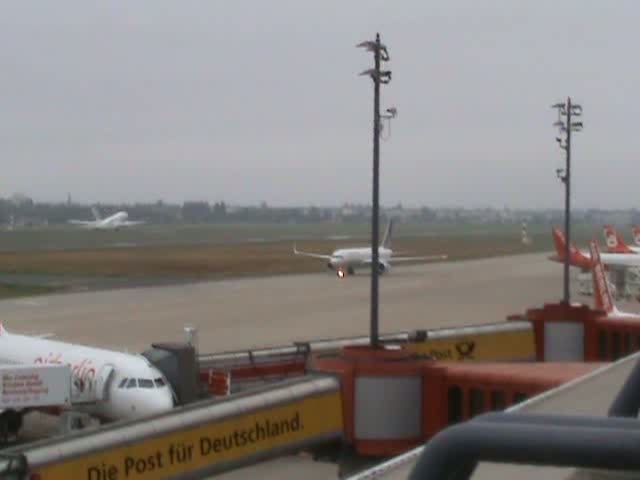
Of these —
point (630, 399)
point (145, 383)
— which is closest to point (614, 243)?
point (145, 383)

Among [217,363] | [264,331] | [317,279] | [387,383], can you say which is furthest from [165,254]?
[387,383]

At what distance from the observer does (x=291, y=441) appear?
19297mm

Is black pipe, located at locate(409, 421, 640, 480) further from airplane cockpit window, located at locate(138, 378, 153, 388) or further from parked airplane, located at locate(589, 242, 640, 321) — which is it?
parked airplane, located at locate(589, 242, 640, 321)

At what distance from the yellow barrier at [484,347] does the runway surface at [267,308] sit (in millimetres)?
16132

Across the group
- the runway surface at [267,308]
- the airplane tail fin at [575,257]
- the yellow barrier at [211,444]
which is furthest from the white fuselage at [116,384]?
the airplane tail fin at [575,257]

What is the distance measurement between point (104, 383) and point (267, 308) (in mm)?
37763

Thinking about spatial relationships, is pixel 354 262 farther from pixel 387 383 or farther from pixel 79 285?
pixel 387 383

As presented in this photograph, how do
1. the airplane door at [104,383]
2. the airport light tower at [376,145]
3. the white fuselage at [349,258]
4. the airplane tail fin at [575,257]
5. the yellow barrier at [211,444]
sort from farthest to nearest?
the white fuselage at [349,258]
the airplane tail fin at [575,257]
the airplane door at [104,383]
the airport light tower at [376,145]
the yellow barrier at [211,444]

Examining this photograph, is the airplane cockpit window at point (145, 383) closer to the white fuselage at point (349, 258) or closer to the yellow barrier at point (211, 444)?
the yellow barrier at point (211, 444)

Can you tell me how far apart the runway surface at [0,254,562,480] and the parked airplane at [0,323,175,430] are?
1730 centimetres

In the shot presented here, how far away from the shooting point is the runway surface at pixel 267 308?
51188 mm

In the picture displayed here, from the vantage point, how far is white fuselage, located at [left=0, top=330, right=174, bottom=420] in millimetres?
26156

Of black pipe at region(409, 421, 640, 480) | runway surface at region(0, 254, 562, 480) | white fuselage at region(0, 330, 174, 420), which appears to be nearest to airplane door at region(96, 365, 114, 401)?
white fuselage at region(0, 330, 174, 420)

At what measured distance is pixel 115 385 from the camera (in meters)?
26.6
